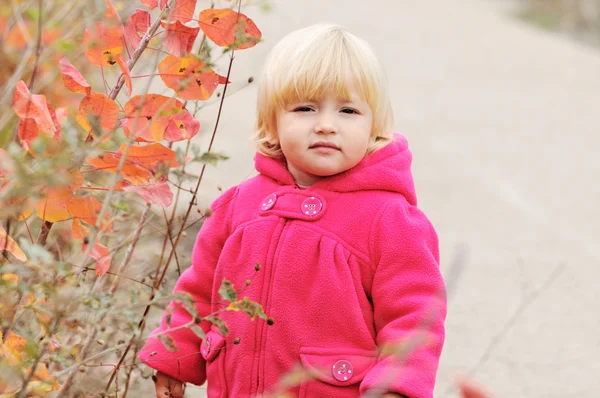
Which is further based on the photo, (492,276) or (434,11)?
(434,11)

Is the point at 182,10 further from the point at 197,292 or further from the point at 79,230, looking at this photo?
the point at 197,292

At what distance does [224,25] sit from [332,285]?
639 mm

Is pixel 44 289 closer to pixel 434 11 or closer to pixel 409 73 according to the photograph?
pixel 409 73

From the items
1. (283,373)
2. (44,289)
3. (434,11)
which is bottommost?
(434,11)

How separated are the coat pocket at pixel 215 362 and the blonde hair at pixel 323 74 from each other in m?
0.55

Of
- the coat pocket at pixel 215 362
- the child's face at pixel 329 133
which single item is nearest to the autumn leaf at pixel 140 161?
the child's face at pixel 329 133

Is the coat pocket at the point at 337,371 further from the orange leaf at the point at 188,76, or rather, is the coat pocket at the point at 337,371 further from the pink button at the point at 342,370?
the orange leaf at the point at 188,76

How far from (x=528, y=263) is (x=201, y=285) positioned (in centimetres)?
362

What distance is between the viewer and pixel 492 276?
5727 mm

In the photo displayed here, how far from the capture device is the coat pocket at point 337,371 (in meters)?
2.44

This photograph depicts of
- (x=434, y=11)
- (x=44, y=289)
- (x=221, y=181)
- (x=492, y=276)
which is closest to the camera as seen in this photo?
(x=44, y=289)

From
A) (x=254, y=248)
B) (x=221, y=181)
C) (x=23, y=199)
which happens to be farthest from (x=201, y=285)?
(x=221, y=181)

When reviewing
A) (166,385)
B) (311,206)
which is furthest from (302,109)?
(166,385)

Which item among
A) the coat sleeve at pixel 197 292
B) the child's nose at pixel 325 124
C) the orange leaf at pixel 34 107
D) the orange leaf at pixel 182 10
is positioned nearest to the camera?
the orange leaf at pixel 34 107
